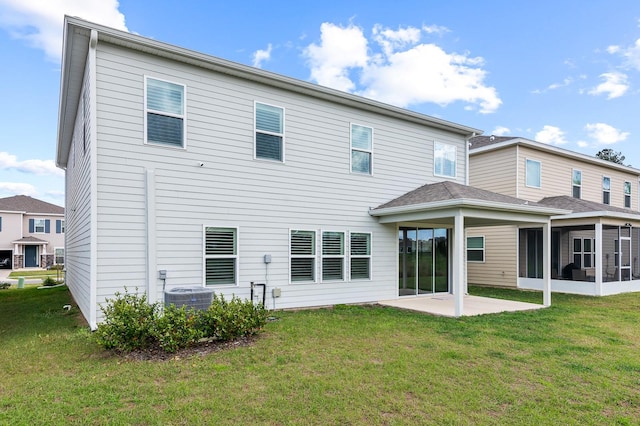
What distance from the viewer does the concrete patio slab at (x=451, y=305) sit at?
8998 mm

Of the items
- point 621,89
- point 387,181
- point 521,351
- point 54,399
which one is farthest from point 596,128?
point 54,399

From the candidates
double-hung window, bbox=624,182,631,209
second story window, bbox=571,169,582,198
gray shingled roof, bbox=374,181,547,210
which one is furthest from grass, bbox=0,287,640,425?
double-hung window, bbox=624,182,631,209

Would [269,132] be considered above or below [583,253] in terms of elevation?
above

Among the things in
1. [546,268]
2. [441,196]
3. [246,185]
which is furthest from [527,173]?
[246,185]

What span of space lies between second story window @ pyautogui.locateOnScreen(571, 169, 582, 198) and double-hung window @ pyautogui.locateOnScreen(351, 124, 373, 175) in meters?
11.6

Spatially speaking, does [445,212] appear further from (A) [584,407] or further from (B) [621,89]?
(B) [621,89]

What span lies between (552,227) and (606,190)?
6.51 metres

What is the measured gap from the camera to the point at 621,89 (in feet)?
71.3

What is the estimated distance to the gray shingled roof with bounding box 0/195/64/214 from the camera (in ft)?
103

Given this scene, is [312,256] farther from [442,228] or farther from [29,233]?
[29,233]

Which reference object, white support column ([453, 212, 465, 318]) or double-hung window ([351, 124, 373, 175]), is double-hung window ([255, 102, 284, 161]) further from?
white support column ([453, 212, 465, 318])

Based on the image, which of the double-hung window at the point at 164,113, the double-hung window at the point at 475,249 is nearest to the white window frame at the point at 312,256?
the double-hung window at the point at 164,113

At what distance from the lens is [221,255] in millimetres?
7895

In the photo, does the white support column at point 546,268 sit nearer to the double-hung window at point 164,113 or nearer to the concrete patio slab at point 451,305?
the concrete patio slab at point 451,305
